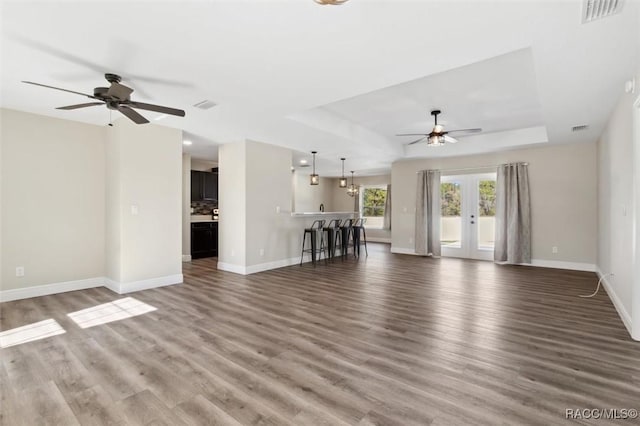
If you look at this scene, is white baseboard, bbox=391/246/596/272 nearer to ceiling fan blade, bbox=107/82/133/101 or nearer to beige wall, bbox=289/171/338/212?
beige wall, bbox=289/171/338/212

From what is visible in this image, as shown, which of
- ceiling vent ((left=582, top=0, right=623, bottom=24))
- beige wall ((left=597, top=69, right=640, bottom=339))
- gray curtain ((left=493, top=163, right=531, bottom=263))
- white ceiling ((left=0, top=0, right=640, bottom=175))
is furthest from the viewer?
gray curtain ((left=493, top=163, right=531, bottom=263))

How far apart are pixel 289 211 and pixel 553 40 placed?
16.6ft

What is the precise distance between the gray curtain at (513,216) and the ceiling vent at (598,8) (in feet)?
17.1

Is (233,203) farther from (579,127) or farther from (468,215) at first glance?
(579,127)

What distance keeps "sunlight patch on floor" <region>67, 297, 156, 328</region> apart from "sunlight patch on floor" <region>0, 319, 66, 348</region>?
0.62ft

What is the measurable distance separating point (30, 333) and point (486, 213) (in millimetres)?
8280

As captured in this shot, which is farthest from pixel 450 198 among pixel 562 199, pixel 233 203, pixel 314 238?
pixel 233 203

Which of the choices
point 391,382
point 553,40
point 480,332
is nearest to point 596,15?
point 553,40

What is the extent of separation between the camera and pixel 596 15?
2.03 m

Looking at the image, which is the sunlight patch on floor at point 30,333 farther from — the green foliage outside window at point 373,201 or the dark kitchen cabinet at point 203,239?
the green foliage outside window at point 373,201

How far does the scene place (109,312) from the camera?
3.50 metres

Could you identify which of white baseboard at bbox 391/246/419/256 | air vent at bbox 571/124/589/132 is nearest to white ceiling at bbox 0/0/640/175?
air vent at bbox 571/124/589/132

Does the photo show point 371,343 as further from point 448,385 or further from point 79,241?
point 79,241

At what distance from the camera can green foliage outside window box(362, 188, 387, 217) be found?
11.6 meters
